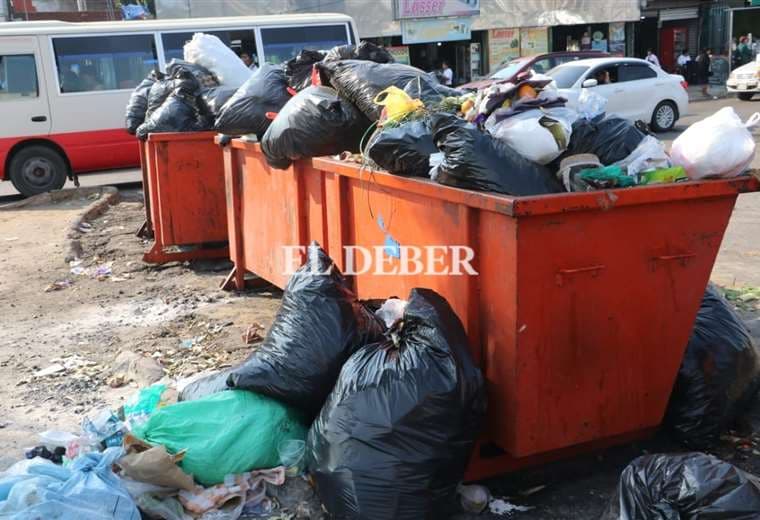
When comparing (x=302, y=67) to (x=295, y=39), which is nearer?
(x=302, y=67)

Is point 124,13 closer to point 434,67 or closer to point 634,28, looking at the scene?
Answer: point 434,67

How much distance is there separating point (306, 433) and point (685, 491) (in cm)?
158

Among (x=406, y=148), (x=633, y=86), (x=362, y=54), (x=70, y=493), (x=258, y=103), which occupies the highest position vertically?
(x=362, y=54)

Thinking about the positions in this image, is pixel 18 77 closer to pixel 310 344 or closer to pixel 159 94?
pixel 159 94

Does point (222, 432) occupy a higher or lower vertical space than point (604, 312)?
lower

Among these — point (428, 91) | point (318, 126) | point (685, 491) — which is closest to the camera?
point (685, 491)

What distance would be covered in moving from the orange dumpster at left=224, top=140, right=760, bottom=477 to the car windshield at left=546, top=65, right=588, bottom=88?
39.1 ft

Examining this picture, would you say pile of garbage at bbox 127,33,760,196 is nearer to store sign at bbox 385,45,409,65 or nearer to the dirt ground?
the dirt ground

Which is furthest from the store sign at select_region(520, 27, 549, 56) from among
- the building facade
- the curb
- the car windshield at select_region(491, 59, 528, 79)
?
the curb

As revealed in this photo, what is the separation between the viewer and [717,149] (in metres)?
2.93

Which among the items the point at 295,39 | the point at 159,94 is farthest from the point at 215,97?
the point at 295,39

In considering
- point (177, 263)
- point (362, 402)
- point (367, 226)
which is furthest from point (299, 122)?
point (177, 263)

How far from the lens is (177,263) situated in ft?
23.9

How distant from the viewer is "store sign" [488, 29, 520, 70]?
965 inches
